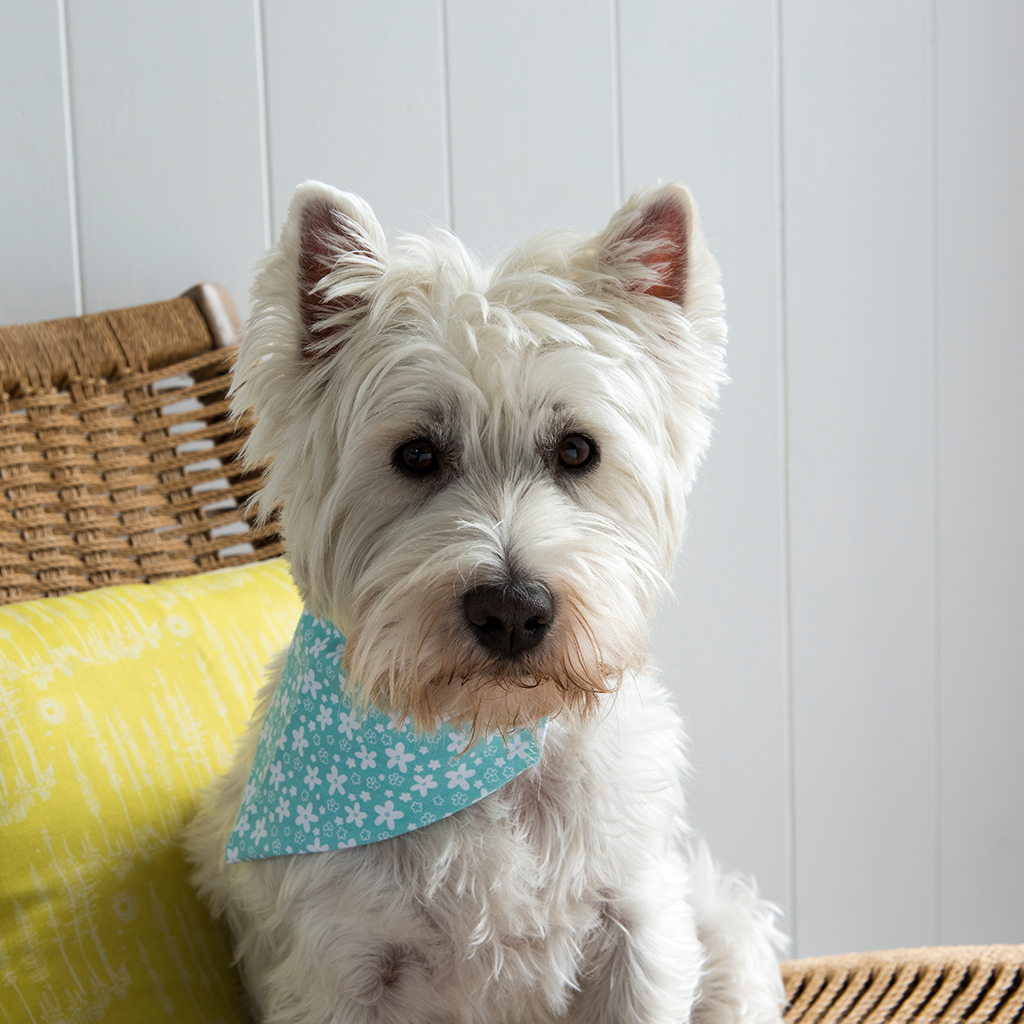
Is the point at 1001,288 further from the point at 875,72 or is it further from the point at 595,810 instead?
the point at 595,810

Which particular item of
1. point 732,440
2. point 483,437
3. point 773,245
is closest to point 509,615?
point 483,437

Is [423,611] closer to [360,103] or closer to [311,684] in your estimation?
[311,684]

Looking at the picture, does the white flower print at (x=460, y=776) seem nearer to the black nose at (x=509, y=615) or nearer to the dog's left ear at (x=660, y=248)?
the black nose at (x=509, y=615)

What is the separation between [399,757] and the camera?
105 cm

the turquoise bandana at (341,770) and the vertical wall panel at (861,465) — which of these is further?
the vertical wall panel at (861,465)

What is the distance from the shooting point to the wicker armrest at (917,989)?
1.19m

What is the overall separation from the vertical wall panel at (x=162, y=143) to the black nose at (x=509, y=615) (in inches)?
41.4

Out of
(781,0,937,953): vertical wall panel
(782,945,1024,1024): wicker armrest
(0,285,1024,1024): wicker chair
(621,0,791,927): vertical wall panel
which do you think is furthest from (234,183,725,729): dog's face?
(781,0,937,953): vertical wall panel

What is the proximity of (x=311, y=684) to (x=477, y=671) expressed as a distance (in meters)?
0.28

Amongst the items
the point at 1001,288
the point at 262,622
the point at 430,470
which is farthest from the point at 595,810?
the point at 1001,288

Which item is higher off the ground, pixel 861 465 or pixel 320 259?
pixel 320 259

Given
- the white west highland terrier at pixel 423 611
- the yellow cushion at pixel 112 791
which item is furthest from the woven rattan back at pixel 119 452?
the white west highland terrier at pixel 423 611

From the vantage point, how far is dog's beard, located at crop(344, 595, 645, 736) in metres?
0.86

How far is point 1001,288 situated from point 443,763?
1612 millimetres
